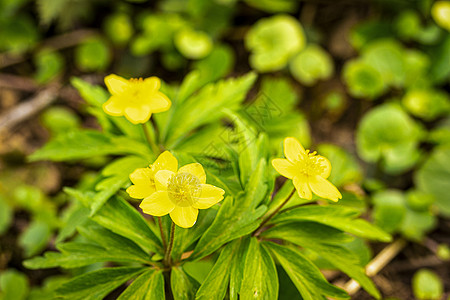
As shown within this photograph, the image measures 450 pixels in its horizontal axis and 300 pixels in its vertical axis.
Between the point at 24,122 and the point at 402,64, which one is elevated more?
the point at 402,64

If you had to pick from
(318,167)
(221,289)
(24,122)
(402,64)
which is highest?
(318,167)

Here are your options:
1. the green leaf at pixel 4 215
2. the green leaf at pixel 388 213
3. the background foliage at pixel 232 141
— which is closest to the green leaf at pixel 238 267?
the background foliage at pixel 232 141

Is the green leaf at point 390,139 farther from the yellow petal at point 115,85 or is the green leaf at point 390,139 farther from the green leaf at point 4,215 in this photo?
the green leaf at point 4,215

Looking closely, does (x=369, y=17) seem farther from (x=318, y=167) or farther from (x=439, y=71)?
(x=318, y=167)

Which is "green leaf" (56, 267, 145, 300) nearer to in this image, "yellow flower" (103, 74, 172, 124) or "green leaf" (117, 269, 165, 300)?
"green leaf" (117, 269, 165, 300)

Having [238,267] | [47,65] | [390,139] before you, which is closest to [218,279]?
[238,267]

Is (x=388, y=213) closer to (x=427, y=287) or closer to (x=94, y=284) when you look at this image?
(x=427, y=287)

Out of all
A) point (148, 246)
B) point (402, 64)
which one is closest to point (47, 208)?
point (148, 246)
